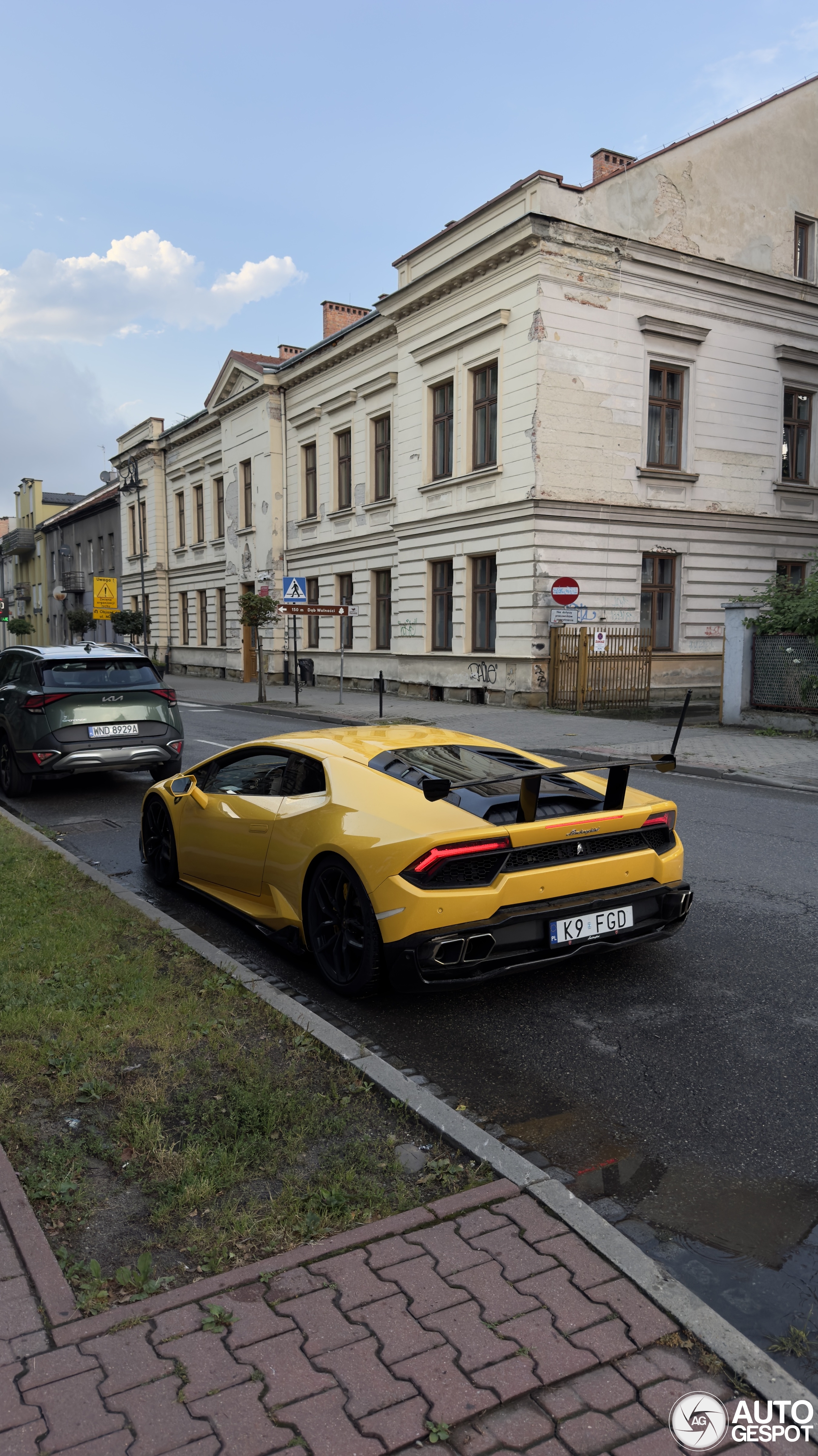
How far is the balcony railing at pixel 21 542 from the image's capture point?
70.5 meters

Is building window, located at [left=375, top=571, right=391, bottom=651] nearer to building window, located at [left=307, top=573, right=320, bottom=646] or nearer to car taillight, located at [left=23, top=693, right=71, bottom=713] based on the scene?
building window, located at [left=307, top=573, right=320, bottom=646]

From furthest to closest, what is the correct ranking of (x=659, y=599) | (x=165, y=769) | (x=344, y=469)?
(x=344, y=469) → (x=659, y=599) → (x=165, y=769)

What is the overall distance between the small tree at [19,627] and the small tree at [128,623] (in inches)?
860

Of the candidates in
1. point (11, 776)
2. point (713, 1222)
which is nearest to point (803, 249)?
point (11, 776)

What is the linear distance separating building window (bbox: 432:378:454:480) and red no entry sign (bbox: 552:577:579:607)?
5345 mm

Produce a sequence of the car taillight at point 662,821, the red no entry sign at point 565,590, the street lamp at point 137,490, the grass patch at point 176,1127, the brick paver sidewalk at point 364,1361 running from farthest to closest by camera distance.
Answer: the street lamp at point 137,490 < the red no entry sign at point 565,590 < the car taillight at point 662,821 < the grass patch at point 176,1127 < the brick paver sidewalk at point 364,1361

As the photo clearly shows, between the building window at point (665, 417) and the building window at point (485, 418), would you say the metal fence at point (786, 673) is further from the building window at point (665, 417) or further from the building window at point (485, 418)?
the building window at point (485, 418)

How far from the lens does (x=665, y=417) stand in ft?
77.2

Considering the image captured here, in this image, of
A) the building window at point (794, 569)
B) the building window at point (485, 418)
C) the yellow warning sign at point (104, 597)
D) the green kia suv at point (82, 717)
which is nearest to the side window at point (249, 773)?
the green kia suv at point (82, 717)

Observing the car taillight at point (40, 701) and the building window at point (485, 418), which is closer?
the car taillight at point (40, 701)

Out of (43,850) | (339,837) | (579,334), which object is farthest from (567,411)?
(339,837)

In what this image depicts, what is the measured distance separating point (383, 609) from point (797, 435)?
1199 cm

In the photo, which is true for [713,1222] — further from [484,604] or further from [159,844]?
[484,604]

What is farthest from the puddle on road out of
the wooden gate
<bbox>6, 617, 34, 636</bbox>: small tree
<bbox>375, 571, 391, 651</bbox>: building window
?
<bbox>6, 617, 34, 636</bbox>: small tree
